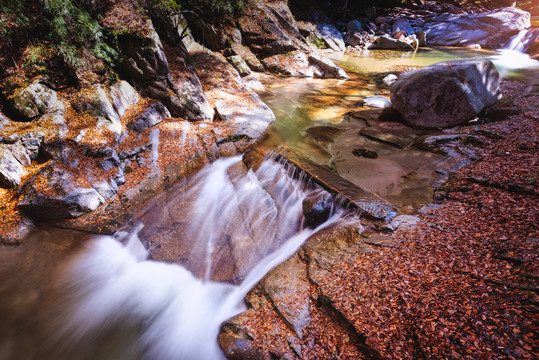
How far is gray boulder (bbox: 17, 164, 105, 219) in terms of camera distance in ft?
17.2

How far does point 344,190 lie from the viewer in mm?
5480

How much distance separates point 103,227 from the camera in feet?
18.3

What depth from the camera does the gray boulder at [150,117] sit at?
723cm

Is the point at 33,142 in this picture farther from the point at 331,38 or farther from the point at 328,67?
the point at 331,38

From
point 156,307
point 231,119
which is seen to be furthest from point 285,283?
point 231,119

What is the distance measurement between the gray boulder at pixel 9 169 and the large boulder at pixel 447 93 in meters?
12.1

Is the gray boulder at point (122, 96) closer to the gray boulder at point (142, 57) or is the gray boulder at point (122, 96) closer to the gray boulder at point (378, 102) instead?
the gray boulder at point (142, 57)

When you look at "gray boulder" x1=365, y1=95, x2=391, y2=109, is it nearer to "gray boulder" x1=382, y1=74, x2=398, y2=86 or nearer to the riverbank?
"gray boulder" x1=382, y1=74, x2=398, y2=86

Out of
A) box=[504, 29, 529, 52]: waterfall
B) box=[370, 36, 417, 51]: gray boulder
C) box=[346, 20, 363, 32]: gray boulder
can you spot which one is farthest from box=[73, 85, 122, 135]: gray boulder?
box=[346, 20, 363, 32]: gray boulder

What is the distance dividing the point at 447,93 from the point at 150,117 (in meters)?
10.4

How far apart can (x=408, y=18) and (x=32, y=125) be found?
4715 cm

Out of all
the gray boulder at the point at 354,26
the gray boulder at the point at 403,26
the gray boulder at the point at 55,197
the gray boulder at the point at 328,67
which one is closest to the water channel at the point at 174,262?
the gray boulder at the point at 55,197

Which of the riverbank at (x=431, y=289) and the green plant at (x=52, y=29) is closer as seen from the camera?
the riverbank at (x=431, y=289)

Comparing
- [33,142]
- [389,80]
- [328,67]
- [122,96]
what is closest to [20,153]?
[33,142]
